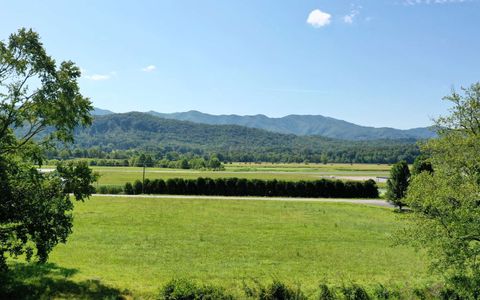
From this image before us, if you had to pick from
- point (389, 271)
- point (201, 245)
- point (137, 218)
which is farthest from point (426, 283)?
point (137, 218)

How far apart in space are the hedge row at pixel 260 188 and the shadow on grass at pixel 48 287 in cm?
4460

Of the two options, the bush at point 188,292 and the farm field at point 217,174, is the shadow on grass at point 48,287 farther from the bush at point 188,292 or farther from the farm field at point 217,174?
the farm field at point 217,174

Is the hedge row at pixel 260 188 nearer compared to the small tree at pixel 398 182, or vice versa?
the small tree at pixel 398 182

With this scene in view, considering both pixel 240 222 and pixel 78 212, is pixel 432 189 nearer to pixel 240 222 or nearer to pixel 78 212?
pixel 240 222

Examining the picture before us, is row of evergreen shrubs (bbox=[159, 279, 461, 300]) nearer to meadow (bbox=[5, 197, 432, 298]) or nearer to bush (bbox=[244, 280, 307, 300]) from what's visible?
bush (bbox=[244, 280, 307, 300])

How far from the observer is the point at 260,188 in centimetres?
6197

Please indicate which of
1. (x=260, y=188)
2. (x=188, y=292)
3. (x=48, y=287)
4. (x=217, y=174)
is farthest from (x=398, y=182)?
(x=217, y=174)

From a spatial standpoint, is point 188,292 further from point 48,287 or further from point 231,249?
point 231,249

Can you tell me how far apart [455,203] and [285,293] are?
7481 millimetres

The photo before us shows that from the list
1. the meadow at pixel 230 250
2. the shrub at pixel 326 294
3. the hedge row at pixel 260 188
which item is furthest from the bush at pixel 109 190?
the shrub at pixel 326 294

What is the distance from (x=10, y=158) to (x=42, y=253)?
364 centimetres

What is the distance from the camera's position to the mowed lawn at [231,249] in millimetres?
17828

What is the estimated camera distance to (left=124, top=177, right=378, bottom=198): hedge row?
6162 centimetres

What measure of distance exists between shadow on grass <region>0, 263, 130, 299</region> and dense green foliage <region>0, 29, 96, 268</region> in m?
1.35
